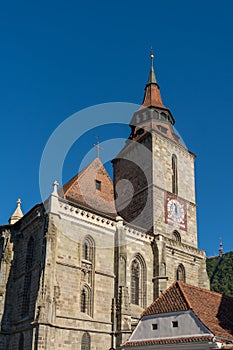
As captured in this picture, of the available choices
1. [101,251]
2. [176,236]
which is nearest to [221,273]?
[176,236]

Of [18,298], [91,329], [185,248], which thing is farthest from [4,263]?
[185,248]

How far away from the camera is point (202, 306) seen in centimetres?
1630

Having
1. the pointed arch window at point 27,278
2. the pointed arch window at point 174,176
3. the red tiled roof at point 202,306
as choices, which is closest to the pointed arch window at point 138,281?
the pointed arch window at point 27,278

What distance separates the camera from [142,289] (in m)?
26.7

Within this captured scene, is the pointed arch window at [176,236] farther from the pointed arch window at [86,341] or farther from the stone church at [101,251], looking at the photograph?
the pointed arch window at [86,341]

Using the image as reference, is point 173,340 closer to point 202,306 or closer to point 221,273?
point 202,306

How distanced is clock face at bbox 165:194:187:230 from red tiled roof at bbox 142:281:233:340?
13316 millimetres

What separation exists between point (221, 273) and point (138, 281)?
42.8 metres

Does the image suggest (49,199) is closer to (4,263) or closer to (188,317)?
(4,263)

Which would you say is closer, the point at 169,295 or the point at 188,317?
the point at 188,317

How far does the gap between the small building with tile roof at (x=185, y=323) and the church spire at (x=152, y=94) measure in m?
21.8

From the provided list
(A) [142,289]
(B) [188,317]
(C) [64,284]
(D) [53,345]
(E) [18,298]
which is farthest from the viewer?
(A) [142,289]

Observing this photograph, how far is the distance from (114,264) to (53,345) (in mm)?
6389

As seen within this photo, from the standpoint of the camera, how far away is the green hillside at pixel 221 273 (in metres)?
60.9
